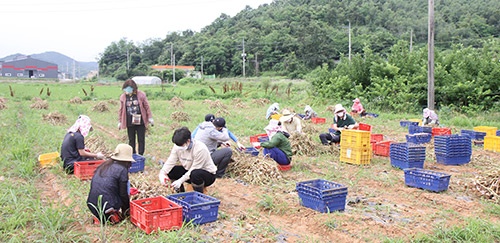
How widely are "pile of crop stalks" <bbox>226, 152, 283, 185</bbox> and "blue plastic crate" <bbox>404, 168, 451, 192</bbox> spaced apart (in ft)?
6.25

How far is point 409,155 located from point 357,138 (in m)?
0.96

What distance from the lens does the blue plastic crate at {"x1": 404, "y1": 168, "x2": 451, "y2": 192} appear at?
5820 mm

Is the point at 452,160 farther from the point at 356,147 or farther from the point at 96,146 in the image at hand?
the point at 96,146

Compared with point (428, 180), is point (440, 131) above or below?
above

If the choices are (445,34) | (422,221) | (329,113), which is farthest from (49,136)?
(445,34)

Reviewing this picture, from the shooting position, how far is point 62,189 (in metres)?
5.87

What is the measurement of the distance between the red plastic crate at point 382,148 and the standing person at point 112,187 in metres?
5.66

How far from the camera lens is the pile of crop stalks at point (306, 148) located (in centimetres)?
865

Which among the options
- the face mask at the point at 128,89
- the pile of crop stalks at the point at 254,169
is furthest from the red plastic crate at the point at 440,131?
the face mask at the point at 128,89

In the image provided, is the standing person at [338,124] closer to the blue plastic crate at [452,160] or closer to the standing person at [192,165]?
the blue plastic crate at [452,160]

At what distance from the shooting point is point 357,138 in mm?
7730

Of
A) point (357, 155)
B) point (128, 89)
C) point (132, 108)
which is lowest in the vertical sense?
point (357, 155)

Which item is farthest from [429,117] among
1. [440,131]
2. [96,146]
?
[96,146]

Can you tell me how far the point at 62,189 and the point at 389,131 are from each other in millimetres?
9031
